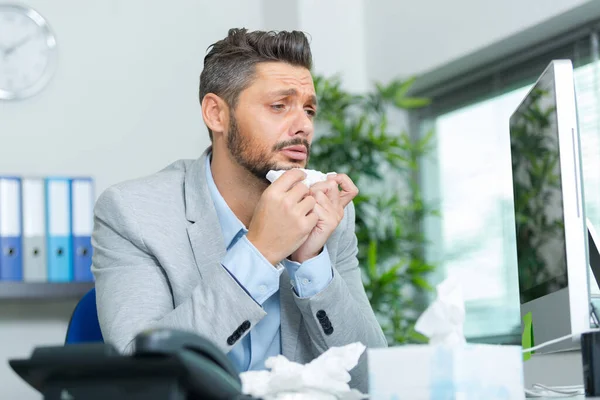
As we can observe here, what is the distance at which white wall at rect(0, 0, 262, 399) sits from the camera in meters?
3.34

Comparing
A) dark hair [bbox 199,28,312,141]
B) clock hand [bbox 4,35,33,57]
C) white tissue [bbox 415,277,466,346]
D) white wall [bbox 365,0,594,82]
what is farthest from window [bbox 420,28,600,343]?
white tissue [bbox 415,277,466,346]

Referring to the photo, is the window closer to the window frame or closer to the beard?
the window frame

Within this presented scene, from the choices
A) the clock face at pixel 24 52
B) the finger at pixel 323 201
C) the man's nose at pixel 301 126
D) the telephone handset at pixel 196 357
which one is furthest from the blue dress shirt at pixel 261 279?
the clock face at pixel 24 52

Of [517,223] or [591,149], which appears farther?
[591,149]

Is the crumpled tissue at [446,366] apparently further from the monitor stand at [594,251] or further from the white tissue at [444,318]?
the monitor stand at [594,251]

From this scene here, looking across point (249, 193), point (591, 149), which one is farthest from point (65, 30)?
point (591, 149)

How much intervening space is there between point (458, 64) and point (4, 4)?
1.90m

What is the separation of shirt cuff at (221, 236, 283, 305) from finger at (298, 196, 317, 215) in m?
0.16

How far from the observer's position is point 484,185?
3400 mm

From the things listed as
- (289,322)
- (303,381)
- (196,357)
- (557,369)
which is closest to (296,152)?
(289,322)

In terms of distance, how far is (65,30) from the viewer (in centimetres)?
351

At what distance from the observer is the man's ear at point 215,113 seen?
6.46ft

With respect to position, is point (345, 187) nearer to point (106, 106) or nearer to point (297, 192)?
point (297, 192)

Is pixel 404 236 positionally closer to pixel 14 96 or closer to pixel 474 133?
pixel 474 133
